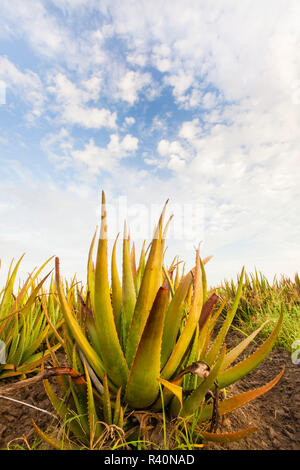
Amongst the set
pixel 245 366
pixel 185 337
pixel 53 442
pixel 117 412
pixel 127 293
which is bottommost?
pixel 53 442

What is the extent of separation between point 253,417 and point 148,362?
1081mm

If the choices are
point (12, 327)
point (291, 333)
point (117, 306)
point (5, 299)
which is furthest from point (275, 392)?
point (5, 299)

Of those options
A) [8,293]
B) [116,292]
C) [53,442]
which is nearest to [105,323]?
[116,292]

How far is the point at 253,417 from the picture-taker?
1.66 metres

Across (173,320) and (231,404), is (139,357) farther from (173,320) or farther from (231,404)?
(231,404)

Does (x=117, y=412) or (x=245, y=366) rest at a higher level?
(x=245, y=366)

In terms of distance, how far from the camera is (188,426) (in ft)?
4.03

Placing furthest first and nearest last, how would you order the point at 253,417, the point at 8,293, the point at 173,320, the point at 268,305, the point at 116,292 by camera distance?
the point at 268,305
the point at 8,293
the point at 253,417
the point at 116,292
the point at 173,320

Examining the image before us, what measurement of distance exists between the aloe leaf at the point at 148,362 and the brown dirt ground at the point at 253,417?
42 centimetres

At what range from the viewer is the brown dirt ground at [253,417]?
1433mm

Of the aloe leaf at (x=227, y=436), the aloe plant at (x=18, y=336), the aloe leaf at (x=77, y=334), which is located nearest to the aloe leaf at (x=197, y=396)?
the aloe leaf at (x=227, y=436)

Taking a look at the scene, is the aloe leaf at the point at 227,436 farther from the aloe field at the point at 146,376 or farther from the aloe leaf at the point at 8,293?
the aloe leaf at the point at 8,293
